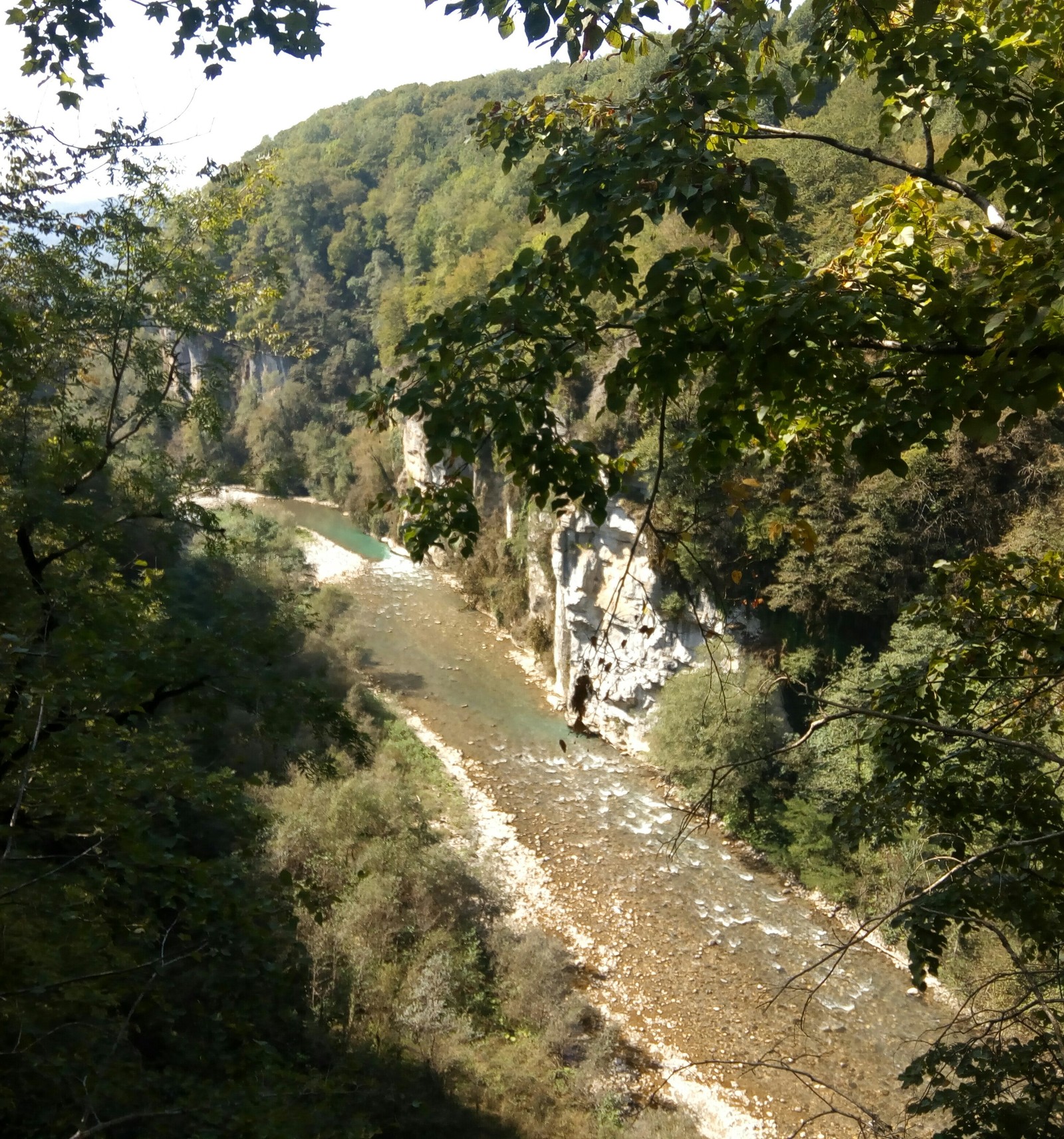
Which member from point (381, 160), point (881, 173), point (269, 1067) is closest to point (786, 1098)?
point (269, 1067)

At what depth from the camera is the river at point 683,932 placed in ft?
30.4

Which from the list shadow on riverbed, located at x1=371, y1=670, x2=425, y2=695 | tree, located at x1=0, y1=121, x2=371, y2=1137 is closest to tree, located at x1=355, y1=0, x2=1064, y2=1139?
tree, located at x1=0, y1=121, x2=371, y2=1137

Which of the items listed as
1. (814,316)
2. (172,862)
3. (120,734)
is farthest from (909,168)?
(120,734)

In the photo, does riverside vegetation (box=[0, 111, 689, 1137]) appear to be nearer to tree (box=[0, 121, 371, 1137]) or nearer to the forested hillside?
tree (box=[0, 121, 371, 1137])

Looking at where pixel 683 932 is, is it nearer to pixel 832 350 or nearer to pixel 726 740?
pixel 726 740

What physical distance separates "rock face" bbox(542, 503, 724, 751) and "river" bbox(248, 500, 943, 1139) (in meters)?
0.85

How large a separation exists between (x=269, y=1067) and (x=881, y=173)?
21.1m

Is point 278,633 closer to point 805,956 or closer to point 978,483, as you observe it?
point 805,956

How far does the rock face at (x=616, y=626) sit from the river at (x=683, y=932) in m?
0.85

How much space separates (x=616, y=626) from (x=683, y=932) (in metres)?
6.70

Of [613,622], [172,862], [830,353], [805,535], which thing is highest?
[830,353]

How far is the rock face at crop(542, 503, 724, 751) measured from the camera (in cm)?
1543

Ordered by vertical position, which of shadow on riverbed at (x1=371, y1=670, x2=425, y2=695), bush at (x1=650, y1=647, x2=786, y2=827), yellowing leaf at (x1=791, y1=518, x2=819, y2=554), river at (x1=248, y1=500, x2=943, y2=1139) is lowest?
river at (x1=248, y1=500, x2=943, y2=1139)

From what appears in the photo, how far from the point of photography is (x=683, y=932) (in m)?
11.4
